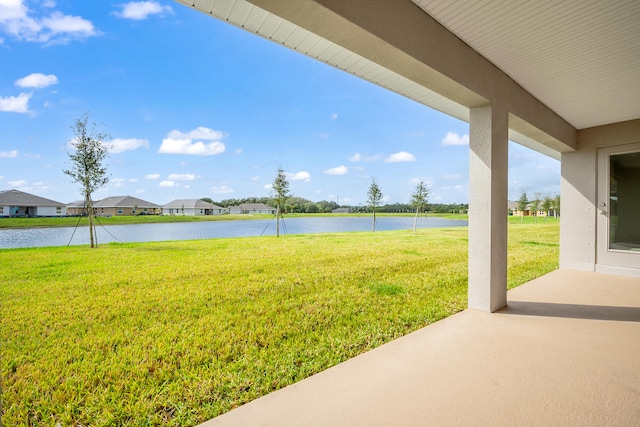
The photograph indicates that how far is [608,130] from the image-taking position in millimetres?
4742

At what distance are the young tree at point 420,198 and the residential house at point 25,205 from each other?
16.7 m

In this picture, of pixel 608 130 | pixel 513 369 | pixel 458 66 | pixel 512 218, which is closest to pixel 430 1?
pixel 458 66

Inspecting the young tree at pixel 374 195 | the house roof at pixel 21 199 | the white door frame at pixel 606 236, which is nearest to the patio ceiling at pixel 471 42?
the white door frame at pixel 606 236

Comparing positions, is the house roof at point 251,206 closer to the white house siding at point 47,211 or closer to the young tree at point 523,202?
the white house siding at point 47,211

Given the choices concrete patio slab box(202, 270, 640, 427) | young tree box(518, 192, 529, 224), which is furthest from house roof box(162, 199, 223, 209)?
young tree box(518, 192, 529, 224)

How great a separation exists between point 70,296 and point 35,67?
3.18 meters

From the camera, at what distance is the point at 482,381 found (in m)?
1.79

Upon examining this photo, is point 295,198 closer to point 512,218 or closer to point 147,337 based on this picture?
point 147,337

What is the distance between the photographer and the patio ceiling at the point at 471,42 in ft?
5.90

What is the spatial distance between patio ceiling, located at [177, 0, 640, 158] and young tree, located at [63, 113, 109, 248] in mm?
6905

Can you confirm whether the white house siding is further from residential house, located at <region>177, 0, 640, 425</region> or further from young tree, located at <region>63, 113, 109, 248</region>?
residential house, located at <region>177, 0, 640, 425</region>

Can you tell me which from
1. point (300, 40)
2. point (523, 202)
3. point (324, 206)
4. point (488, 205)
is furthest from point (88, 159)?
point (523, 202)

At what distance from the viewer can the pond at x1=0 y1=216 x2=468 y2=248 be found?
5609mm

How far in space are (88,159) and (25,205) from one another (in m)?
3.71
